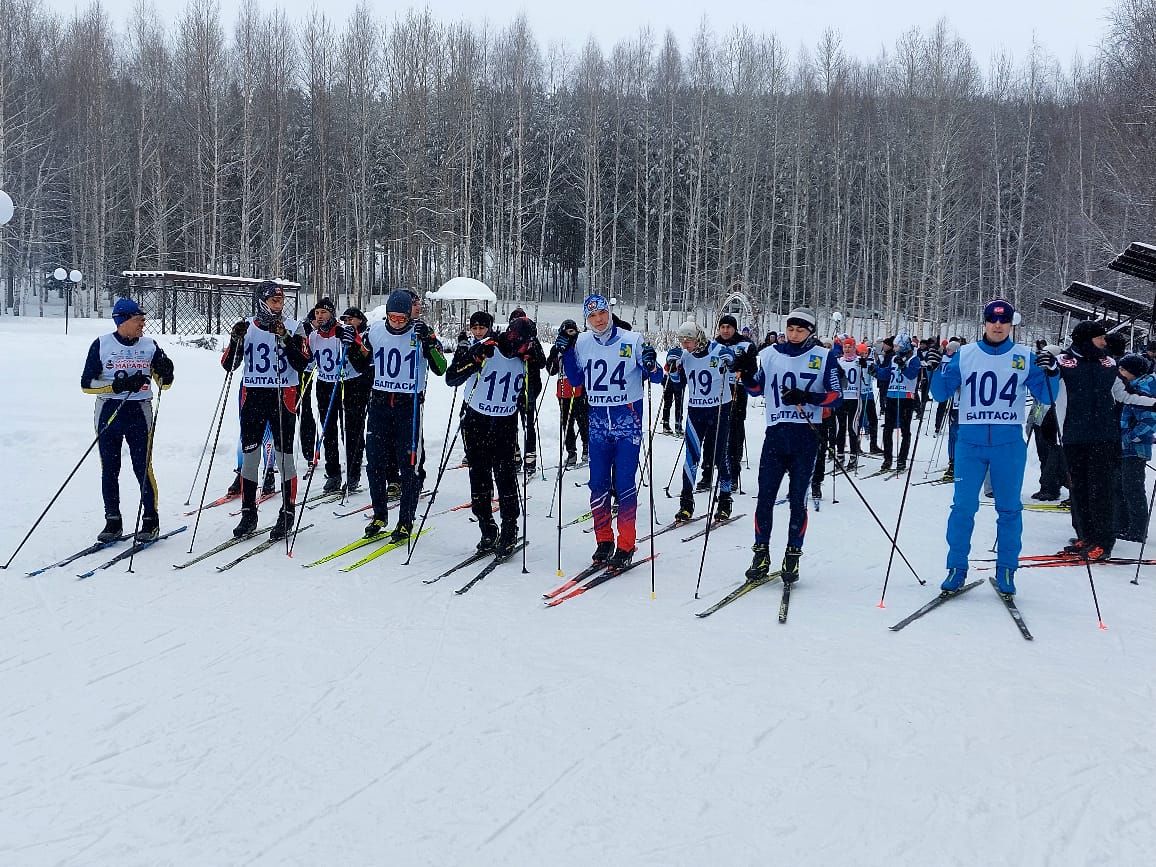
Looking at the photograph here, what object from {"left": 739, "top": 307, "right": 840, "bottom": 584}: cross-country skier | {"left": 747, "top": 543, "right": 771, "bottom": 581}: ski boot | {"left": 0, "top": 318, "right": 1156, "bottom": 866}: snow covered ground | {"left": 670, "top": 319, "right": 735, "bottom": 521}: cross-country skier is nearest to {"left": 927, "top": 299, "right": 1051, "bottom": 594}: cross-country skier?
{"left": 0, "top": 318, "right": 1156, "bottom": 866}: snow covered ground

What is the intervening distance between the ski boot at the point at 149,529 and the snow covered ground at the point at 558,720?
300 millimetres

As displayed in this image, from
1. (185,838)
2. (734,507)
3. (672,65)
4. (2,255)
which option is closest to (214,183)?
(2,255)

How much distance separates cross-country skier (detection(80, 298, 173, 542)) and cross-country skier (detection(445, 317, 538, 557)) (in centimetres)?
248

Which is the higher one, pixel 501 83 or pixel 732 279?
pixel 501 83

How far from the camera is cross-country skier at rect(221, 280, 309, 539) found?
681cm

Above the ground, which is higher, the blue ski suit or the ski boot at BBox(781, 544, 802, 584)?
the blue ski suit

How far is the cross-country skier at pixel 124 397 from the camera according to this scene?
6.45 m

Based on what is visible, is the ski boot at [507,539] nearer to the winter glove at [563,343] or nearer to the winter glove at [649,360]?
the winter glove at [563,343]

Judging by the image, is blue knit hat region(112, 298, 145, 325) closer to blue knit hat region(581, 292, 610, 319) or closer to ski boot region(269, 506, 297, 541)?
ski boot region(269, 506, 297, 541)

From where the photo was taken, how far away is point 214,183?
2977 cm

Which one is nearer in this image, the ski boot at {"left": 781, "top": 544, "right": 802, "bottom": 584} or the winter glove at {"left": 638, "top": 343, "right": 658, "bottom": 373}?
the ski boot at {"left": 781, "top": 544, "right": 802, "bottom": 584}

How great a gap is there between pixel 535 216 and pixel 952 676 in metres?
36.9

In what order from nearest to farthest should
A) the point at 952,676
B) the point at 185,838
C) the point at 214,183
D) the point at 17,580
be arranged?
1. the point at 185,838
2. the point at 952,676
3. the point at 17,580
4. the point at 214,183

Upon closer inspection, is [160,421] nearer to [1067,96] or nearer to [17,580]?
[17,580]
